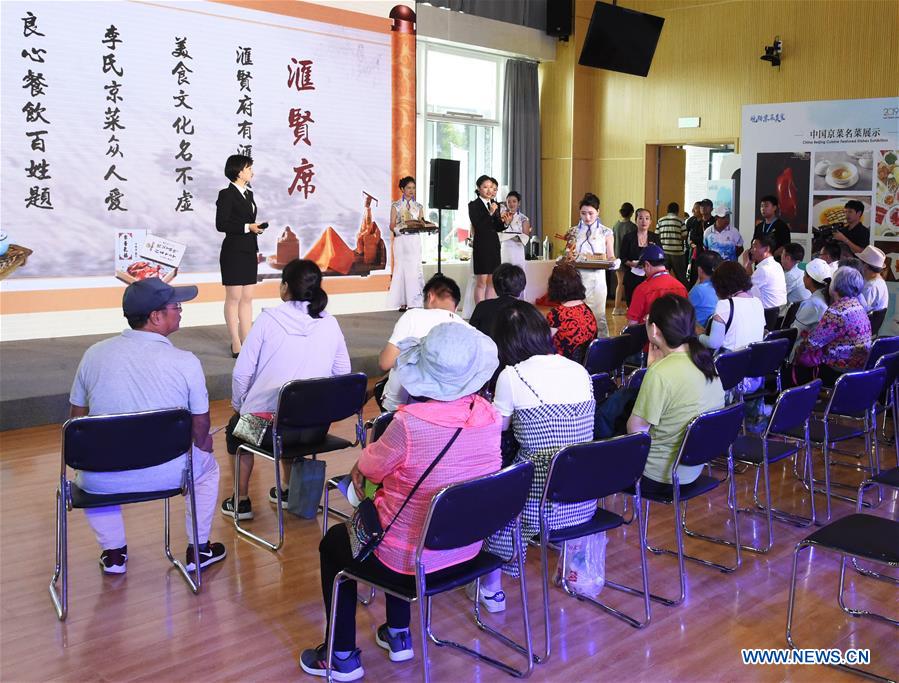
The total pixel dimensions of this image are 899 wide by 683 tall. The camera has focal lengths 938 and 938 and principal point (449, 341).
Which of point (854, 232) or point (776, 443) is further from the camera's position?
point (854, 232)

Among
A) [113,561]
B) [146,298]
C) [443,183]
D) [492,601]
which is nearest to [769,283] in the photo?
[443,183]

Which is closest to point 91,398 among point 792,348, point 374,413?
point 374,413

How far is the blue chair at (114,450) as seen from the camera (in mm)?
3260

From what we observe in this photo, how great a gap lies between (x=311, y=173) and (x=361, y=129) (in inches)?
34.3

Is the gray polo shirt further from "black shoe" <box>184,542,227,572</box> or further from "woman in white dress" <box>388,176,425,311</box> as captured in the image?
"woman in white dress" <box>388,176,425,311</box>

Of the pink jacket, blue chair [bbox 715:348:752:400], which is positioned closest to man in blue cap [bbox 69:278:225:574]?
the pink jacket

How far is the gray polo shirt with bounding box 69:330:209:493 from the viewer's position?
3498 mm

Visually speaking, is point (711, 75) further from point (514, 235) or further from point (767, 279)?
point (767, 279)

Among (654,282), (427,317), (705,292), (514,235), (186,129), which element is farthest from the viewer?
(514,235)

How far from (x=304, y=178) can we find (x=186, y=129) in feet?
4.76

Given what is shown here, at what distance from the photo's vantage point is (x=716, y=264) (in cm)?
640

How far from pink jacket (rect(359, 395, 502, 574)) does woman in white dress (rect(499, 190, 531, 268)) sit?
25.9 feet

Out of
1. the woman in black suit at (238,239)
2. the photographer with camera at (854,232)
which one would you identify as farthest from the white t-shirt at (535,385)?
the photographer with camera at (854,232)

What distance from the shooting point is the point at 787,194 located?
10.8 metres
